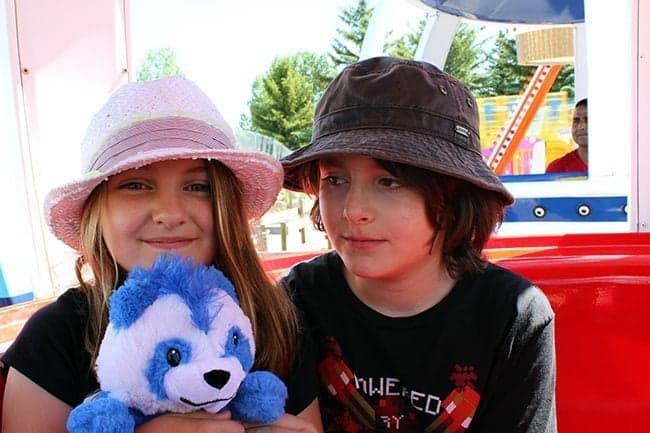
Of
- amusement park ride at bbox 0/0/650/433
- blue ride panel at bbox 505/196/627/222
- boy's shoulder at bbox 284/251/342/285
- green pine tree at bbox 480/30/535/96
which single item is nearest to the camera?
boy's shoulder at bbox 284/251/342/285

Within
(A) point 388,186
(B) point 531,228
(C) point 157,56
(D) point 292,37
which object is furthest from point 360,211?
(C) point 157,56

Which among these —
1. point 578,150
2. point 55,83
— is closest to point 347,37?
point 578,150

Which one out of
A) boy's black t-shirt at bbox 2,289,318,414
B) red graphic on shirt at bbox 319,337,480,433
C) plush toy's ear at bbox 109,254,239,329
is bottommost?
red graphic on shirt at bbox 319,337,480,433

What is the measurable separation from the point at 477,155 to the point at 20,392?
2.50ft

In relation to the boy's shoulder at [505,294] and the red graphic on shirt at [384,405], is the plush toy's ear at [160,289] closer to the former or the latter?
the red graphic on shirt at [384,405]

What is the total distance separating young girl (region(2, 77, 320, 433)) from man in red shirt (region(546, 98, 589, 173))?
260cm

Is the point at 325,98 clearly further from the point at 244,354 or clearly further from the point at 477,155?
the point at 244,354

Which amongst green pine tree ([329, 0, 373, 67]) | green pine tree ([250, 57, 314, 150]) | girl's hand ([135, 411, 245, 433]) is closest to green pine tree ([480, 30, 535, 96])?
green pine tree ([329, 0, 373, 67])

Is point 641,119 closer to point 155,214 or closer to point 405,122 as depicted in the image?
point 405,122

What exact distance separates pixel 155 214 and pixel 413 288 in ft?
1.48

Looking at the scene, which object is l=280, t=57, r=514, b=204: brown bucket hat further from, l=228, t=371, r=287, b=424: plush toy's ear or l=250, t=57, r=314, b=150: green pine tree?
l=250, t=57, r=314, b=150: green pine tree

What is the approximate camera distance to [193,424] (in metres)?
0.80

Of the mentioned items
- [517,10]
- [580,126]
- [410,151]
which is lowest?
[410,151]

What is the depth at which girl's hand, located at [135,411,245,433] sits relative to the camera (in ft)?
2.54
